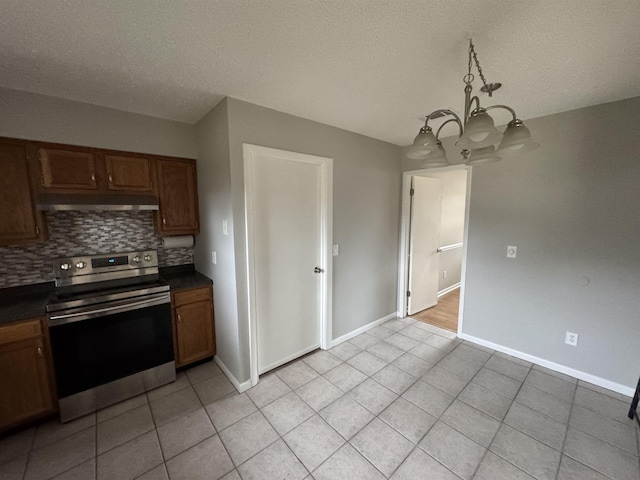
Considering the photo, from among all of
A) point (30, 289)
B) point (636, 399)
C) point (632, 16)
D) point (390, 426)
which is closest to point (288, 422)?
point (390, 426)

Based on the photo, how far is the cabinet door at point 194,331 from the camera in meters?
2.33

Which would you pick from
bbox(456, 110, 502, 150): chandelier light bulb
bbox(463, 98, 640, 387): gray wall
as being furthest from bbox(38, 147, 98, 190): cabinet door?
bbox(463, 98, 640, 387): gray wall

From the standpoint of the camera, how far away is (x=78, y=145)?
204 centimetres

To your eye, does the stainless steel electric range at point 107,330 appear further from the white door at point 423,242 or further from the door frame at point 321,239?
the white door at point 423,242

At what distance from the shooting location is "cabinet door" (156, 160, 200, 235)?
2.39 metres

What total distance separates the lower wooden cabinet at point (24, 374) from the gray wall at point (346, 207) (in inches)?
48.8

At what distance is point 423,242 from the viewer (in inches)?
144

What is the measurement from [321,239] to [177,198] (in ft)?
4.75

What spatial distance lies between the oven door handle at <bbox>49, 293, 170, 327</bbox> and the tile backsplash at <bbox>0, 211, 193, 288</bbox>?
2.07 ft

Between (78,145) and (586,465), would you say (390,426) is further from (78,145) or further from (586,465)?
(78,145)

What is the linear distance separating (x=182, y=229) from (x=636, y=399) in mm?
3816

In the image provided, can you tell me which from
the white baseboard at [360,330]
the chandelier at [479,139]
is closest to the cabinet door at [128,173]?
the chandelier at [479,139]

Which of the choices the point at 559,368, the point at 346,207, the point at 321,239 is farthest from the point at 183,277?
the point at 559,368

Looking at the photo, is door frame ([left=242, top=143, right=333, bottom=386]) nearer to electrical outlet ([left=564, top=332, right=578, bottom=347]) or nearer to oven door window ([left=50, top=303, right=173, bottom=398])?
oven door window ([left=50, top=303, right=173, bottom=398])
